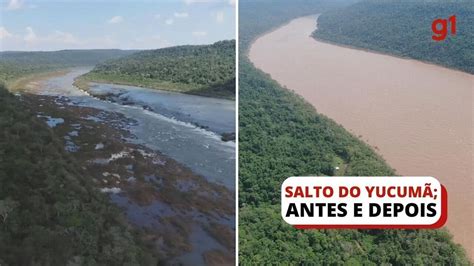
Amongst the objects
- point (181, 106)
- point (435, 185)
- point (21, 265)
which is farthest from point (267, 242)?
point (181, 106)

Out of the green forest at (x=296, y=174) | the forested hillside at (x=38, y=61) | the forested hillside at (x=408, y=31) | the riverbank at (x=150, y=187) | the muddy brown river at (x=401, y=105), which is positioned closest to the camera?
the green forest at (x=296, y=174)

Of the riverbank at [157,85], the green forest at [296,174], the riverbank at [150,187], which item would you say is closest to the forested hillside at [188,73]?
the riverbank at [157,85]

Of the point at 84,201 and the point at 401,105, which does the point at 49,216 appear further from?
the point at 401,105

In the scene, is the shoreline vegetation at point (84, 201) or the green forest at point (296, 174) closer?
the shoreline vegetation at point (84, 201)

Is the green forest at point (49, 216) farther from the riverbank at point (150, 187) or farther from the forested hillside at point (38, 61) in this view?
the forested hillside at point (38, 61)

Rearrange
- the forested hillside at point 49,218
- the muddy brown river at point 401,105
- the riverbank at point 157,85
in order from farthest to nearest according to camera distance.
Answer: the riverbank at point 157,85 < the muddy brown river at point 401,105 < the forested hillside at point 49,218

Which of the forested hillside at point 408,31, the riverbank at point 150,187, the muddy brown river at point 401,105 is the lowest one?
the riverbank at point 150,187

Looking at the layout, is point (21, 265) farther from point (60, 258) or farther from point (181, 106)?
point (181, 106)
